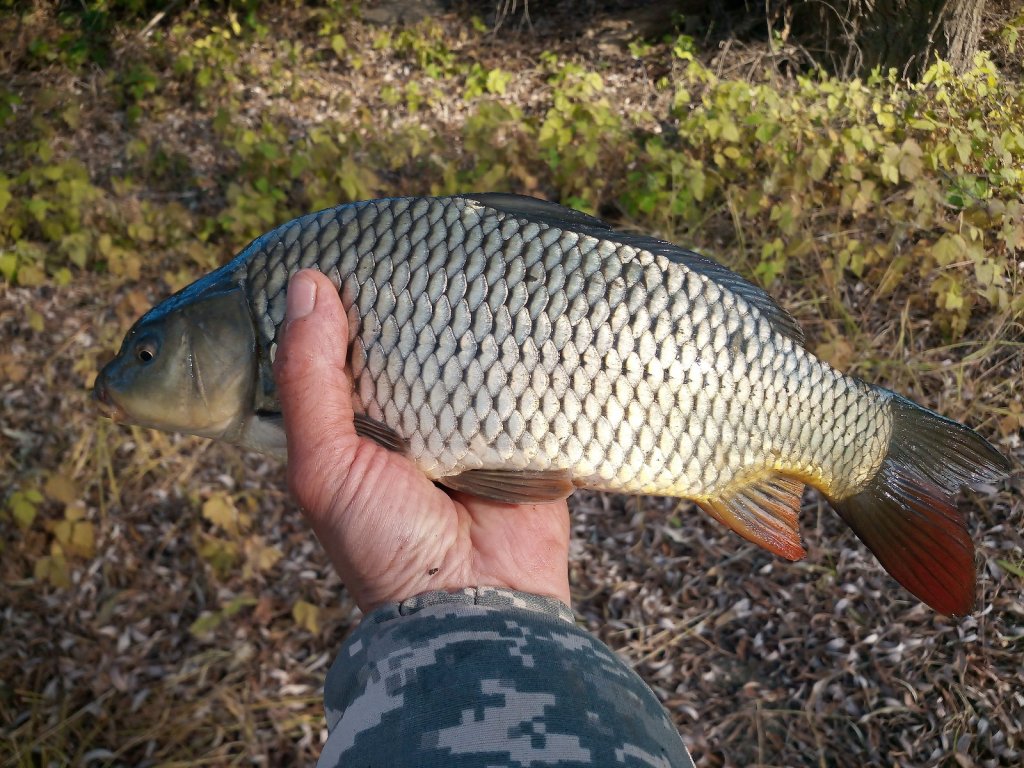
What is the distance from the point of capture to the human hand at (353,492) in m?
1.49

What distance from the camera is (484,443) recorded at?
1554mm

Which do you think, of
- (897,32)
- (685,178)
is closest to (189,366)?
(685,178)

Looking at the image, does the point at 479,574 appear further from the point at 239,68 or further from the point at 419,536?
the point at 239,68

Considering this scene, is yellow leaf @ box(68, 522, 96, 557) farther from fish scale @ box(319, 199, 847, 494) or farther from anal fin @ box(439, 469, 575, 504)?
anal fin @ box(439, 469, 575, 504)

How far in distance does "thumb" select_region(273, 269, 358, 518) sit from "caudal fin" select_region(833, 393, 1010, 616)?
1.13m

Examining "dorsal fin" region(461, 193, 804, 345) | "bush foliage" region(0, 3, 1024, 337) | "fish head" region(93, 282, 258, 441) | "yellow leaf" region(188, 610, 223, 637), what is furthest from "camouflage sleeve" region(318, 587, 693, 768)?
"bush foliage" region(0, 3, 1024, 337)

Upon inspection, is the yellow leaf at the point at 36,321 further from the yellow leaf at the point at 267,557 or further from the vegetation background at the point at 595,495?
the yellow leaf at the point at 267,557

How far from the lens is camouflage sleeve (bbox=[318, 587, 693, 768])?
114 cm

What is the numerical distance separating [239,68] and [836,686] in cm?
584

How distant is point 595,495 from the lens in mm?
3266

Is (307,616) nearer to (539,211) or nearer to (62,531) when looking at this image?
(62,531)

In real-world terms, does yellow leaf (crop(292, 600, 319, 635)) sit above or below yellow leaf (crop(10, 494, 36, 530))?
below

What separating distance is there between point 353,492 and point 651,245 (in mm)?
815

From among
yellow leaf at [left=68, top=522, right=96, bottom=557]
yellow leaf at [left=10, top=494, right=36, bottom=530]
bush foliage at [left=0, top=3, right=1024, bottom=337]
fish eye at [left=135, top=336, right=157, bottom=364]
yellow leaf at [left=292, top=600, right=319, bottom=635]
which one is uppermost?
fish eye at [left=135, top=336, right=157, bottom=364]
